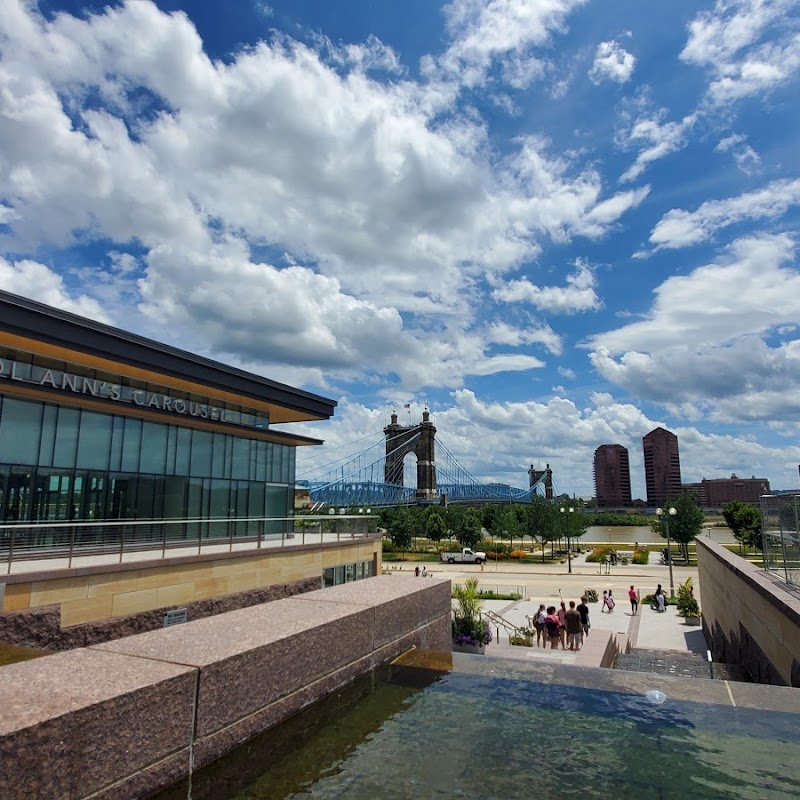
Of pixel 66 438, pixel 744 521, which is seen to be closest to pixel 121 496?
pixel 66 438

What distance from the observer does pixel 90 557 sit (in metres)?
12.1

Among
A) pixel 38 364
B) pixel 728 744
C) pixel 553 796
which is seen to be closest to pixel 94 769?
pixel 553 796

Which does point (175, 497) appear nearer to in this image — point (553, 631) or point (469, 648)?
point (469, 648)

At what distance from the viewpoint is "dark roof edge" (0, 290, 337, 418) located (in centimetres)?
1475

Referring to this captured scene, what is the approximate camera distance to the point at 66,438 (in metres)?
17.0

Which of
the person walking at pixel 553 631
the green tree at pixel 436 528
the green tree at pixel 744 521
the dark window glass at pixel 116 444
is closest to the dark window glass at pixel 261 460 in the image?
the dark window glass at pixel 116 444

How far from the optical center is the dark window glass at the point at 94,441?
17469mm

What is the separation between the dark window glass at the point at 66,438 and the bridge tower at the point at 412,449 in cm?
11606

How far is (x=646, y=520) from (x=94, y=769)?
507ft

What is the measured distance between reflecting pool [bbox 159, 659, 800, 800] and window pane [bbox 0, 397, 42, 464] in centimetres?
1422

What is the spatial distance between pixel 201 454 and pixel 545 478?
156 meters

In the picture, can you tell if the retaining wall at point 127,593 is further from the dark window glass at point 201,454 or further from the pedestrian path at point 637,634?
the pedestrian path at point 637,634

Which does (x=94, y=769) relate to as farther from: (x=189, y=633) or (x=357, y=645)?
(x=357, y=645)

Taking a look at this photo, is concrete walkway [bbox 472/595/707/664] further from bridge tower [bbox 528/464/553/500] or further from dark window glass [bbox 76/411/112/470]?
bridge tower [bbox 528/464/553/500]
